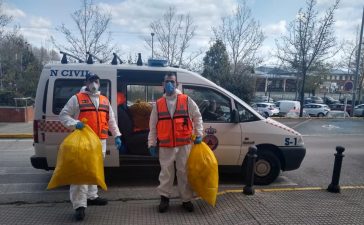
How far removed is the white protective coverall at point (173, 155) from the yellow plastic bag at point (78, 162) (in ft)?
2.62

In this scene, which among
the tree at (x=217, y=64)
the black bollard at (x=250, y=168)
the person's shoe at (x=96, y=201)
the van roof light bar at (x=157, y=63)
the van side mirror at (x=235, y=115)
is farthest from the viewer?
the tree at (x=217, y=64)

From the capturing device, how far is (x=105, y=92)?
5426 millimetres

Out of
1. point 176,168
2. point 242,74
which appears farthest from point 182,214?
point 242,74

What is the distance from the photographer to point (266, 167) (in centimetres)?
580

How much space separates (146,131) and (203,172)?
1.94 m

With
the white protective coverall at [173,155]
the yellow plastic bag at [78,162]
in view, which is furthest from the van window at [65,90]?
the yellow plastic bag at [78,162]

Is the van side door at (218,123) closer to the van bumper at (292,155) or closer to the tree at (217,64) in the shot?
the van bumper at (292,155)

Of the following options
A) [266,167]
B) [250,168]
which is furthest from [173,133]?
[266,167]

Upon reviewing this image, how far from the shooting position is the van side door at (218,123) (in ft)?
18.2

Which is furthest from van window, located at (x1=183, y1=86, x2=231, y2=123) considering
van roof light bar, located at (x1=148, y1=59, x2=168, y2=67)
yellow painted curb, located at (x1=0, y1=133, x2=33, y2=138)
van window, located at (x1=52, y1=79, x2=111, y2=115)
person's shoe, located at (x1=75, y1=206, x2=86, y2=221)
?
yellow painted curb, located at (x1=0, y1=133, x2=33, y2=138)

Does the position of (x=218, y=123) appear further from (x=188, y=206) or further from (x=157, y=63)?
(x=188, y=206)

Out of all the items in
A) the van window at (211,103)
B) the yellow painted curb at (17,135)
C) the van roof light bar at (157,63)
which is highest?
the van roof light bar at (157,63)

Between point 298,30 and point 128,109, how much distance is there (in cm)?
1811

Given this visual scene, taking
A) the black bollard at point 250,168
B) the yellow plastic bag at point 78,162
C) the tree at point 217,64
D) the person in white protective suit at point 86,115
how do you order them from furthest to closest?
the tree at point 217,64
the black bollard at point 250,168
the person in white protective suit at point 86,115
the yellow plastic bag at point 78,162
